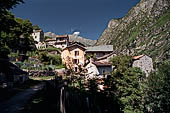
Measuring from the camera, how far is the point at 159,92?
59.2ft

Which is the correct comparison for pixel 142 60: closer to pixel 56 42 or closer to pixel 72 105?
pixel 72 105

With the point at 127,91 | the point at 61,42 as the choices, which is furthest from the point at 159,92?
the point at 61,42

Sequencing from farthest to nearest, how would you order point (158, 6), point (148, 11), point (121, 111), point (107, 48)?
point (148, 11), point (158, 6), point (107, 48), point (121, 111)

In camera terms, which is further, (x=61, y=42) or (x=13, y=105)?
(x=61, y=42)

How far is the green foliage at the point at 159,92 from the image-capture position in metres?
16.9

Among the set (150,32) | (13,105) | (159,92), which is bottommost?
(159,92)

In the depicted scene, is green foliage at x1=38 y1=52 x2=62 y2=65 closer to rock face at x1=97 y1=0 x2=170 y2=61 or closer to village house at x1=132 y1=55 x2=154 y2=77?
village house at x1=132 y1=55 x2=154 y2=77

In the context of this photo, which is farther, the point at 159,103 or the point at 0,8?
the point at 159,103

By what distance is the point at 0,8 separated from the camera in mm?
7801

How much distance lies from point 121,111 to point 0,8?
53.2ft

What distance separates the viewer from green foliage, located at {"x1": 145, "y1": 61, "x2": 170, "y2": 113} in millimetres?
16875

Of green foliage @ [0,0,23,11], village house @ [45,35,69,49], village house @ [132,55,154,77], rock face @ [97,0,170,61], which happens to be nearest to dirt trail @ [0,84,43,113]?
green foliage @ [0,0,23,11]

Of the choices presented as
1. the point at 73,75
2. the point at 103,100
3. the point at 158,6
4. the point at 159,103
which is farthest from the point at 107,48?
the point at 158,6

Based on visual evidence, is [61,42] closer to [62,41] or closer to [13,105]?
[62,41]
